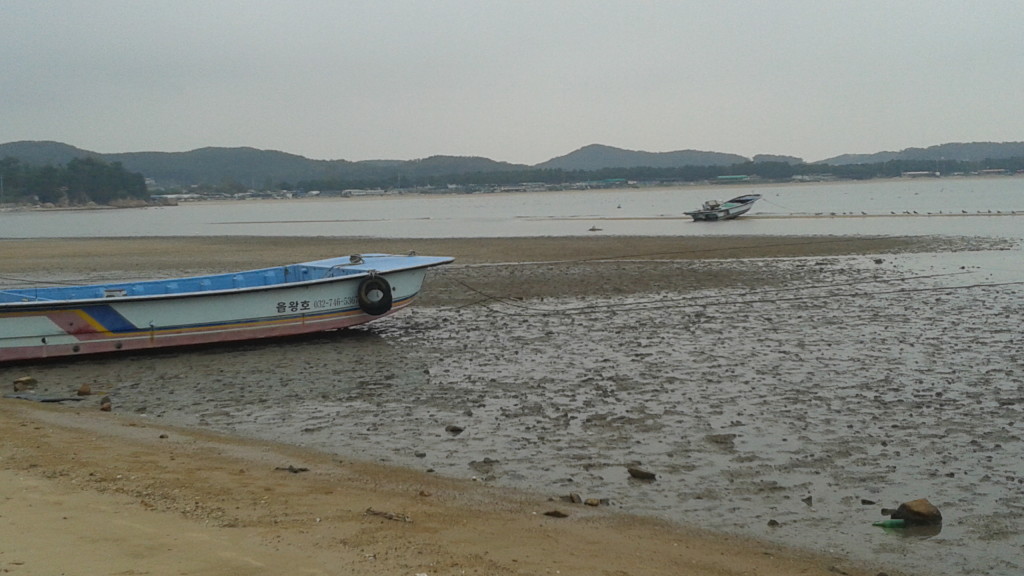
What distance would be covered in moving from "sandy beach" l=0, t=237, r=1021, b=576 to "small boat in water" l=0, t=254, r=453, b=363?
401 mm

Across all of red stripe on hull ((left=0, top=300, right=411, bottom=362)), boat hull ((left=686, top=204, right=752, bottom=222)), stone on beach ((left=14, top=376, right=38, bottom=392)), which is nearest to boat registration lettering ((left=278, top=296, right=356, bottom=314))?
red stripe on hull ((left=0, top=300, right=411, bottom=362))

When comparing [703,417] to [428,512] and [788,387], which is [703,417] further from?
[428,512]

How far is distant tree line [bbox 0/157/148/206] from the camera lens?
522 feet

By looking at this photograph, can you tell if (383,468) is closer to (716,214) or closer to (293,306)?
(293,306)

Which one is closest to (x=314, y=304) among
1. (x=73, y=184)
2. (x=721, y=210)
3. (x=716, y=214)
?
(x=716, y=214)

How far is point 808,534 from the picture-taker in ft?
23.2

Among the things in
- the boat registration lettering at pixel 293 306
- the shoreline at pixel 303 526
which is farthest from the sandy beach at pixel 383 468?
the boat registration lettering at pixel 293 306

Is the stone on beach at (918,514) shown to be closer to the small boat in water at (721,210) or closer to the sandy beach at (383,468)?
the sandy beach at (383,468)

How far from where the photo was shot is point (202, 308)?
52.4 ft

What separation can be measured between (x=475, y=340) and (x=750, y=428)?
698 cm

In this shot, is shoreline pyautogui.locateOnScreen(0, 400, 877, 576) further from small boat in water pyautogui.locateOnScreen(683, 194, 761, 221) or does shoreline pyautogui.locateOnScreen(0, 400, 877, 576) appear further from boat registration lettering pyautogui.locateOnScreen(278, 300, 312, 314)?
small boat in water pyautogui.locateOnScreen(683, 194, 761, 221)

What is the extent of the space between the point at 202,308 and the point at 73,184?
537 feet

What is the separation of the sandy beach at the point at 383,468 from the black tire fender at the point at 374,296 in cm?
54

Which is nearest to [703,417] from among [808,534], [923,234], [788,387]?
[788,387]
